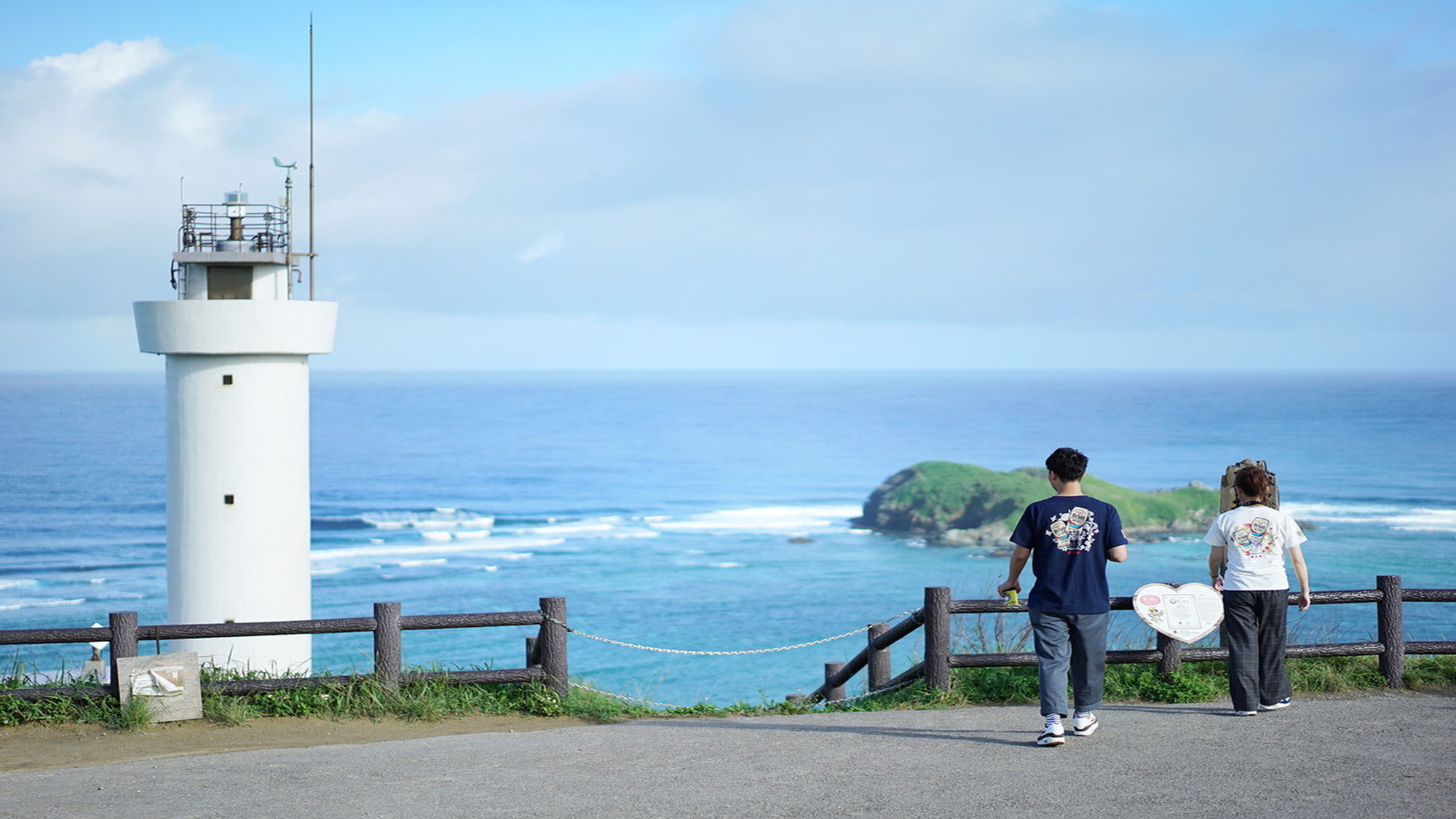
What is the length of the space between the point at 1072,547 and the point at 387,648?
444 cm

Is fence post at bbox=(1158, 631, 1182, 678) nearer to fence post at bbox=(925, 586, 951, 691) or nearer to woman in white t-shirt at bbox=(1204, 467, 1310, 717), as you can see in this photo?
woman in white t-shirt at bbox=(1204, 467, 1310, 717)

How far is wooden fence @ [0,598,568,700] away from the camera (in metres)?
8.15

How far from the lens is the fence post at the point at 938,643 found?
28.0 feet

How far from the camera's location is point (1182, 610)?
26.2 feet

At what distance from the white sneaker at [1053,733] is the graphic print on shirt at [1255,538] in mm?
1548

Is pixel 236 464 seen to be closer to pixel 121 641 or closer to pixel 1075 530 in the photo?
pixel 121 641

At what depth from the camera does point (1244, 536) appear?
7578 millimetres

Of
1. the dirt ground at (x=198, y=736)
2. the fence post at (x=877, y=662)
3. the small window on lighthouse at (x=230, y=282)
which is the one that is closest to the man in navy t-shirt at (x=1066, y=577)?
the dirt ground at (x=198, y=736)

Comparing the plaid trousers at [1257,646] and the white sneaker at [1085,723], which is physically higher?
the plaid trousers at [1257,646]

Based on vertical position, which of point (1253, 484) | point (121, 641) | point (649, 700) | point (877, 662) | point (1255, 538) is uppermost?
point (1253, 484)

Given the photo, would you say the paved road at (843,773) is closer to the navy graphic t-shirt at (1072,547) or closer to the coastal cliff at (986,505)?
the navy graphic t-shirt at (1072,547)

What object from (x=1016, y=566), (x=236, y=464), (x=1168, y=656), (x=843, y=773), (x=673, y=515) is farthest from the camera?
(x=673, y=515)

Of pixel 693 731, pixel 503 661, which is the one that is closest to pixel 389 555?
pixel 503 661

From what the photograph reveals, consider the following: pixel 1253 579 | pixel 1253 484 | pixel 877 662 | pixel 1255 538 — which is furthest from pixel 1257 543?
pixel 877 662
